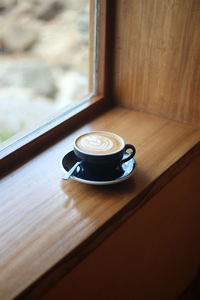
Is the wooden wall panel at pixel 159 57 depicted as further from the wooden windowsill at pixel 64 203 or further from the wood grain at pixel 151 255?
the wood grain at pixel 151 255

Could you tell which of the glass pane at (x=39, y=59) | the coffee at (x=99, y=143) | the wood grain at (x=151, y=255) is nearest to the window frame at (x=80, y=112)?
the glass pane at (x=39, y=59)

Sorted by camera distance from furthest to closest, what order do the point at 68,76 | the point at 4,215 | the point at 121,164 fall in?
1. the point at 68,76
2. the point at 121,164
3. the point at 4,215

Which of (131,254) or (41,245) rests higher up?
(41,245)

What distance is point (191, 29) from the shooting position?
1127 mm

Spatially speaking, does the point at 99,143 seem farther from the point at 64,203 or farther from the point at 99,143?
the point at 64,203

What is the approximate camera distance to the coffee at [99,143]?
988 mm

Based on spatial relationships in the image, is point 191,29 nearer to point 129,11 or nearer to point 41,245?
point 129,11

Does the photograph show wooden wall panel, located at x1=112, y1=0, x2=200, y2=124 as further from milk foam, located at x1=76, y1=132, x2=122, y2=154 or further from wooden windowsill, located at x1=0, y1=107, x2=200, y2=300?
milk foam, located at x1=76, y1=132, x2=122, y2=154

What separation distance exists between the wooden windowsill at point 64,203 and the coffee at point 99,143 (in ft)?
0.28

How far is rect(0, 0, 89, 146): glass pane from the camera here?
1.08 meters

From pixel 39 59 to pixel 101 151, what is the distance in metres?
0.42

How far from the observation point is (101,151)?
0.98 m

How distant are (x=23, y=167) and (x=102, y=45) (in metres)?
0.47

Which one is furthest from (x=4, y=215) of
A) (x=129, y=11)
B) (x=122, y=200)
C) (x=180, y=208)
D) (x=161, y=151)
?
(x=129, y=11)
